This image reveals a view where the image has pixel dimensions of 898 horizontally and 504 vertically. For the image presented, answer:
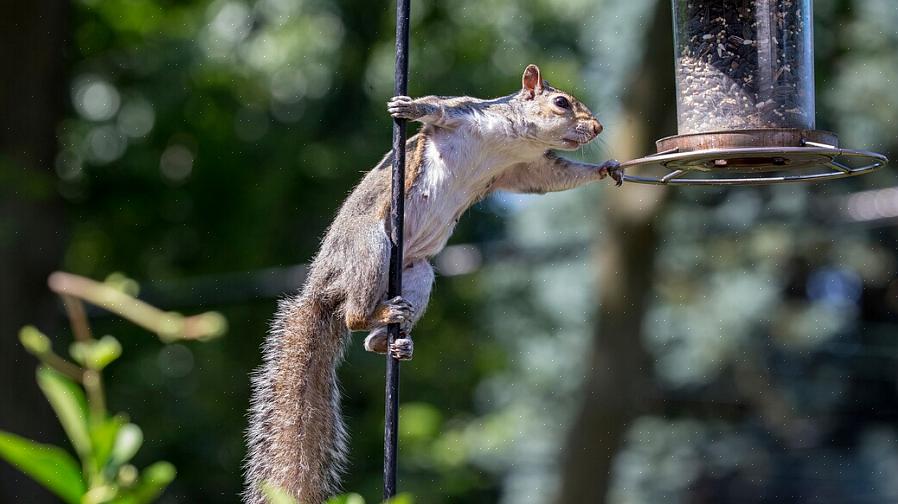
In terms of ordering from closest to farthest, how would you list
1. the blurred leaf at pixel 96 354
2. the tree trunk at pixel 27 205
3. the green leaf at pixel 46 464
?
1. the green leaf at pixel 46 464
2. the blurred leaf at pixel 96 354
3. the tree trunk at pixel 27 205

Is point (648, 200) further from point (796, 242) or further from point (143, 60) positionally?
point (143, 60)

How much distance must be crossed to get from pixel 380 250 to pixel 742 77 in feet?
2.40

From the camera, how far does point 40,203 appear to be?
5188 millimetres

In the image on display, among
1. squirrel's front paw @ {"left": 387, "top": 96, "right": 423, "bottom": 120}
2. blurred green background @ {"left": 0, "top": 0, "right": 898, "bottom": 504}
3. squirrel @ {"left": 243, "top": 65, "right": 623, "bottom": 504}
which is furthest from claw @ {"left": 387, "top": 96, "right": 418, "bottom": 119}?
blurred green background @ {"left": 0, "top": 0, "right": 898, "bottom": 504}

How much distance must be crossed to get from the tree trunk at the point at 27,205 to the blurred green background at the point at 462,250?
14 millimetres

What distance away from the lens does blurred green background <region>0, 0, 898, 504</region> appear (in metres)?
5.54

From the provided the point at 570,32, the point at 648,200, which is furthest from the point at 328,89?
the point at 648,200

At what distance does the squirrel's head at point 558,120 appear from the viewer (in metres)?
2.13

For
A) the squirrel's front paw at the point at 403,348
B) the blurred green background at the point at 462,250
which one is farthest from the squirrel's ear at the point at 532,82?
the blurred green background at the point at 462,250

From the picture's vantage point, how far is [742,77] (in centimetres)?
207

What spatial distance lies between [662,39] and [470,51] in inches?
88.0

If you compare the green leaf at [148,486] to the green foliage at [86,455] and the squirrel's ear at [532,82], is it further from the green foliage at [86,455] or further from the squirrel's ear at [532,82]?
the squirrel's ear at [532,82]

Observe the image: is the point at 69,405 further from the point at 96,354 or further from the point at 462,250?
the point at 462,250

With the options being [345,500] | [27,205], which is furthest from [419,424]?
[345,500]
